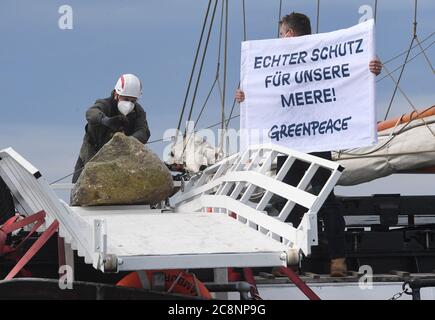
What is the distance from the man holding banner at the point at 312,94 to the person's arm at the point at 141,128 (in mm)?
886

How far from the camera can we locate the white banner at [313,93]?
10.6 metres

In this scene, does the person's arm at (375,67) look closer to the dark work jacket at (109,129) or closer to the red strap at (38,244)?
the dark work jacket at (109,129)

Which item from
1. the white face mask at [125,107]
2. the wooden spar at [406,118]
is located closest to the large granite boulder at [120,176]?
the white face mask at [125,107]

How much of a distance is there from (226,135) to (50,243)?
3354 millimetres

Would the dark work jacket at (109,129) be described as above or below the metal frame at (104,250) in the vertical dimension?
above

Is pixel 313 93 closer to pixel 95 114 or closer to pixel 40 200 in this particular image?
pixel 95 114

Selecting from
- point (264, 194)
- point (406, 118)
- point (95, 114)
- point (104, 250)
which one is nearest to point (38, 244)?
point (104, 250)

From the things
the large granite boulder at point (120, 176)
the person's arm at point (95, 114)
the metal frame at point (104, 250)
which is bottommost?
the metal frame at point (104, 250)

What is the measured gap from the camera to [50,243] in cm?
974

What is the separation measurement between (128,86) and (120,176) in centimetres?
150

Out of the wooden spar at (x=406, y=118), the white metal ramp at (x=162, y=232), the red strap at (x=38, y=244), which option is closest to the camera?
the white metal ramp at (x=162, y=232)

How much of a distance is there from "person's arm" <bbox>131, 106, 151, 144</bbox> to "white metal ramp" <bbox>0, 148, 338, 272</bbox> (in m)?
1.38

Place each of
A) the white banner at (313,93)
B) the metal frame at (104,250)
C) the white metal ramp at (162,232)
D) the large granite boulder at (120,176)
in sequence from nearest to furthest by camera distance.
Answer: the metal frame at (104,250)
the white metal ramp at (162,232)
the large granite boulder at (120,176)
the white banner at (313,93)

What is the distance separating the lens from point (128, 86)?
11180mm
